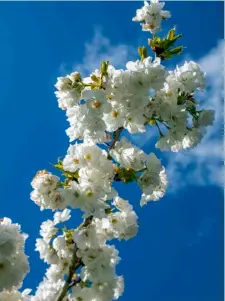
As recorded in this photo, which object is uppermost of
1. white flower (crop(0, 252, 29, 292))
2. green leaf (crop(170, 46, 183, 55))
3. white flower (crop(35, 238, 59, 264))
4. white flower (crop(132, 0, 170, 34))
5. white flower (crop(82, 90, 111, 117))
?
white flower (crop(132, 0, 170, 34))

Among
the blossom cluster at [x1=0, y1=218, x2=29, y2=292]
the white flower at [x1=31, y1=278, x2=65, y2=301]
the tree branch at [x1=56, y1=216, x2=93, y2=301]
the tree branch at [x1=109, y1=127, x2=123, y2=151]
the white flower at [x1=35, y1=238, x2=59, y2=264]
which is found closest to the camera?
the blossom cluster at [x1=0, y1=218, x2=29, y2=292]

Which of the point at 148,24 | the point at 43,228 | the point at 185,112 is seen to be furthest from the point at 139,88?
the point at 43,228

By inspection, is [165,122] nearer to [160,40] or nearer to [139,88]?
[139,88]

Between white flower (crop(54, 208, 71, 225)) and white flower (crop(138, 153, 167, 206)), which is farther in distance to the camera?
white flower (crop(138, 153, 167, 206))

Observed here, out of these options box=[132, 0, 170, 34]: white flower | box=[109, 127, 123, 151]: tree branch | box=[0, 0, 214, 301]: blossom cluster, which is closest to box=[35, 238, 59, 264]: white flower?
box=[0, 0, 214, 301]: blossom cluster

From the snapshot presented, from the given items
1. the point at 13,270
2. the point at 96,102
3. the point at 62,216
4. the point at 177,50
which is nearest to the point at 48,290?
the point at 13,270

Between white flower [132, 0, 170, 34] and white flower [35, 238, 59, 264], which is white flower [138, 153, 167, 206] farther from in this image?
white flower [132, 0, 170, 34]

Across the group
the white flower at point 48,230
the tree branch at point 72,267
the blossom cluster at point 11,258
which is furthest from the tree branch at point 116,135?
the blossom cluster at point 11,258

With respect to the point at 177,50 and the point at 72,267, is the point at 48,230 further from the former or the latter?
the point at 177,50
